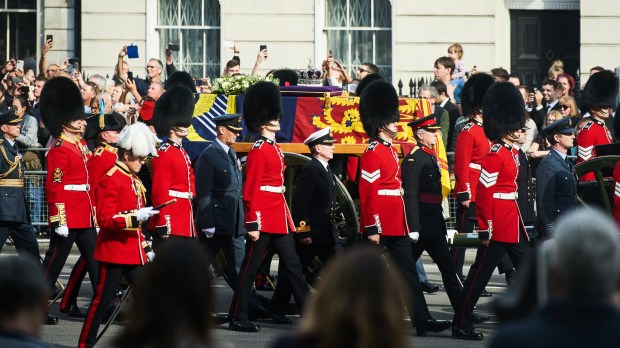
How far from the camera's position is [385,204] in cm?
989

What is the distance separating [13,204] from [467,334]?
349cm

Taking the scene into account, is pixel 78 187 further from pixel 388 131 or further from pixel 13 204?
pixel 388 131

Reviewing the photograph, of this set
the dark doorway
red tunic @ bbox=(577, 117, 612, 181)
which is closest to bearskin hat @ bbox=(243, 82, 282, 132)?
red tunic @ bbox=(577, 117, 612, 181)

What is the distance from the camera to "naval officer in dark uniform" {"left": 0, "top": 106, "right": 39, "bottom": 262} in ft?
34.8

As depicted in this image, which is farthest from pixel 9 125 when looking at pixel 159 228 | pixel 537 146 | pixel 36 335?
pixel 36 335

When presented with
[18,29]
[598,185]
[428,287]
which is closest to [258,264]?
[428,287]

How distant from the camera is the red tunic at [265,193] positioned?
9.83m

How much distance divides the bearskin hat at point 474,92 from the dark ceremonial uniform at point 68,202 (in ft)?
11.1

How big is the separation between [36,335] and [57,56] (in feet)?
52.7

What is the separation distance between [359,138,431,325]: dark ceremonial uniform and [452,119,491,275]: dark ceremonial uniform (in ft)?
4.99

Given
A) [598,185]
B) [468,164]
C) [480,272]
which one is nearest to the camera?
[480,272]

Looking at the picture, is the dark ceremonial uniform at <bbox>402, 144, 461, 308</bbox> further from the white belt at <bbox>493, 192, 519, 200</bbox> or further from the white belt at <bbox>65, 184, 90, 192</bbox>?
the white belt at <bbox>65, 184, 90, 192</bbox>

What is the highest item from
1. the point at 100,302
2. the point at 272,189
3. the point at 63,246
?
the point at 272,189

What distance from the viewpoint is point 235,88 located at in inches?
491
